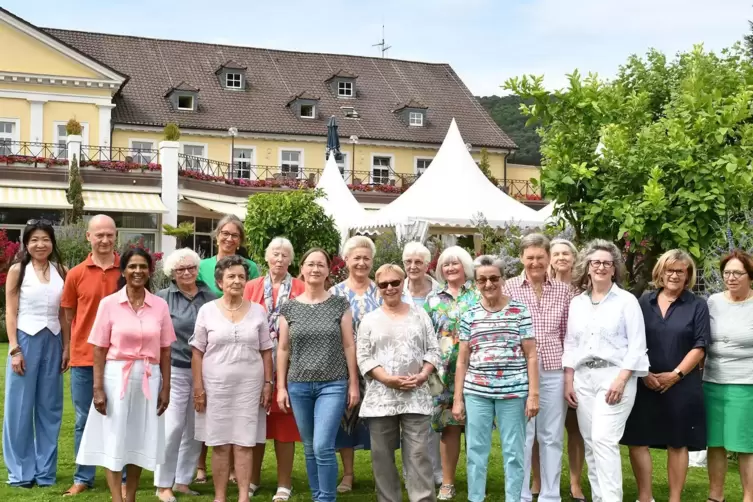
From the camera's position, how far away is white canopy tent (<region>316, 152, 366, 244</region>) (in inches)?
891

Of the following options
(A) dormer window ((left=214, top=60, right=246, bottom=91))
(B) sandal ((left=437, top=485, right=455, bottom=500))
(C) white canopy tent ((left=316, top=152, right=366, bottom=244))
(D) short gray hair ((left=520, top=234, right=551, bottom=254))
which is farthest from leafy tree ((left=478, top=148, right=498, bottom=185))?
(B) sandal ((left=437, top=485, right=455, bottom=500))

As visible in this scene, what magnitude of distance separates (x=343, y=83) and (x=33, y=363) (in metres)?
38.8

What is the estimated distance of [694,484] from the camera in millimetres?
7910

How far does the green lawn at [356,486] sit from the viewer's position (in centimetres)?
712

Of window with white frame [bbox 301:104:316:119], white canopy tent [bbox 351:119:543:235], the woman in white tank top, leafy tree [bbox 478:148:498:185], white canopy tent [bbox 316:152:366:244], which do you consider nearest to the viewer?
the woman in white tank top

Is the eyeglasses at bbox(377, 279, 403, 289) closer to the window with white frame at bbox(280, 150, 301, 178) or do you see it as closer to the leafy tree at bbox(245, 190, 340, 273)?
the leafy tree at bbox(245, 190, 340, 273)

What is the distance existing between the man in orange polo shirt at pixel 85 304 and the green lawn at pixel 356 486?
26cm

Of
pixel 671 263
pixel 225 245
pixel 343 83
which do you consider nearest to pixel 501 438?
pixel 671 263

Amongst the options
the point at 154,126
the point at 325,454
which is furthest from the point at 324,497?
the point at 154,126

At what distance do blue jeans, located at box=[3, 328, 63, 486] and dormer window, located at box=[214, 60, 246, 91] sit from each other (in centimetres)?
A: 3633

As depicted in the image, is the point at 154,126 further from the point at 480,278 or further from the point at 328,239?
the point at 480,278

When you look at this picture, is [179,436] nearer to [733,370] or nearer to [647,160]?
[733,370]

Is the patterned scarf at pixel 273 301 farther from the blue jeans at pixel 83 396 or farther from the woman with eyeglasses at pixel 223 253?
the blue jeans at pixel 83 396

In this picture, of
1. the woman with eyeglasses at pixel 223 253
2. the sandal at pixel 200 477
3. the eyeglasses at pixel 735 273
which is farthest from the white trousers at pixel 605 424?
the sandal at pixel 200 477
